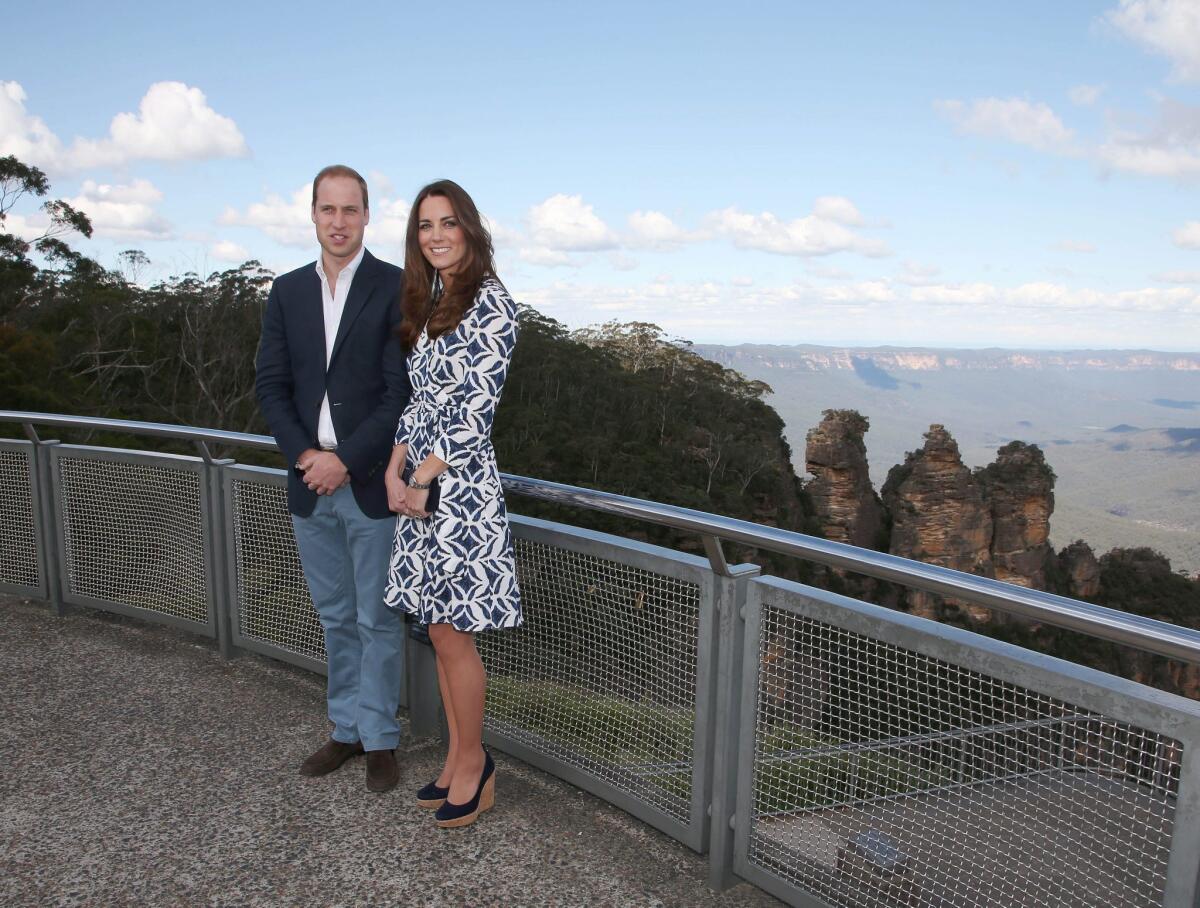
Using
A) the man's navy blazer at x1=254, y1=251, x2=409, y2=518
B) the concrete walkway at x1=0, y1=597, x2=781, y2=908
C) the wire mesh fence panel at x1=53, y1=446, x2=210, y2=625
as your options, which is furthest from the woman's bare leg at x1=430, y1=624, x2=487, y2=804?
the wire mesh fence panel at x1=53, y1=446, x2=210, y2=625

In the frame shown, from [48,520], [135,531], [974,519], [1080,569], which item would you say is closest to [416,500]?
[135,531]

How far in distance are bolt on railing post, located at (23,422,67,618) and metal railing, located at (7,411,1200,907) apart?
122 centimetres

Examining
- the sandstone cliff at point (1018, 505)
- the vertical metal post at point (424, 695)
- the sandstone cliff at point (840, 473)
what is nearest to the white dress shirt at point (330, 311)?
the vertical metal post at point (424, 695)

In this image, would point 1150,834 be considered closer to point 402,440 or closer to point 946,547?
point 402,440

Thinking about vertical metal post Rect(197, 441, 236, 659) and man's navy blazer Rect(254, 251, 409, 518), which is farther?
vertical metal post Rect(197, 441, 236, 659)

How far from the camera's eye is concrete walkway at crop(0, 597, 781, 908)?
235 centimetres

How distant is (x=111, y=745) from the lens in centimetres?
312

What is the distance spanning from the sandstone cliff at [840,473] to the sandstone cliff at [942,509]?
91.8 inches

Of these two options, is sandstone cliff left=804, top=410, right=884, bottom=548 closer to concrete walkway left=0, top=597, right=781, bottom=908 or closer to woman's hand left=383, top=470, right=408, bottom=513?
concrete walkway left=0, top=597, right=781, bottom=908

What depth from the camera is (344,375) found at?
9.15 feet

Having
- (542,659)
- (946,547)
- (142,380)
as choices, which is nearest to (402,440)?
(542,659)

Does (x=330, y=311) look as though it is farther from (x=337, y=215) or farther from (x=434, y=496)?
Result: (x=434, y=496)

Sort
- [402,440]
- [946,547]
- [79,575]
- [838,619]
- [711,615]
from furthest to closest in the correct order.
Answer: [946,547] < [79,575] < [402,440] < [711,615] < [838,619]

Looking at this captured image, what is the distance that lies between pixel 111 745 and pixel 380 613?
1.04 meters
